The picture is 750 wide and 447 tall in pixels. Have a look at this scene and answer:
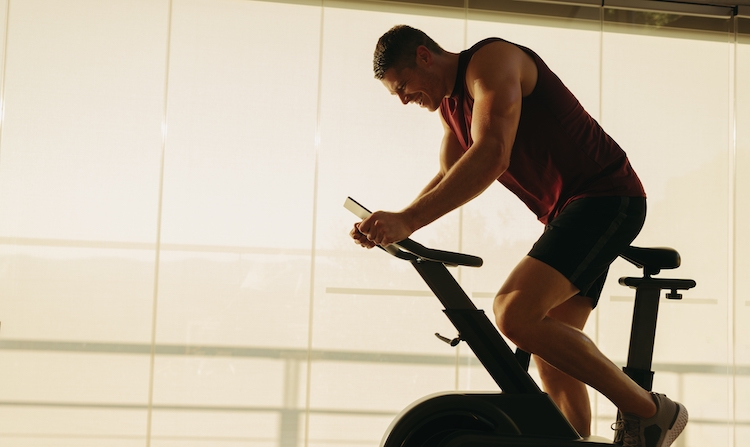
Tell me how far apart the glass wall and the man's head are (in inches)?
47.7

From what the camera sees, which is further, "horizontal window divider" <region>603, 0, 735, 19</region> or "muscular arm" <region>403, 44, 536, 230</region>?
"horizontal window divider" <region>603, 0, 735, 19</region>

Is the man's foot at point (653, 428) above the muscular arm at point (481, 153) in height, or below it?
below

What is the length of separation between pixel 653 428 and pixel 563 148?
0.64 meters

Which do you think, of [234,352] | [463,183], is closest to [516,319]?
[463,183]

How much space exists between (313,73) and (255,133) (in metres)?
0.37

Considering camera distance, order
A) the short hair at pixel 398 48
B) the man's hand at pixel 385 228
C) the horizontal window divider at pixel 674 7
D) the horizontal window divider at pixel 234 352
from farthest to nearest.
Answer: the horizontal window divider at pixel 674 7 < the horizontal window divider at pixel 234 352 < the short hair at pixel 398 48 < the man's hand at pixel 385 228

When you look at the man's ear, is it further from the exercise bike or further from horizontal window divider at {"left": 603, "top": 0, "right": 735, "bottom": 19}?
horizontal window divider at {"left": 603, "top": 0, "right": 735, "bottom": 19}

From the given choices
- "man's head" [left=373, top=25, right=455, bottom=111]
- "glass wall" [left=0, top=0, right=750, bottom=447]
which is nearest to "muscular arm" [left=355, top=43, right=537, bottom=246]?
"man's head" [left=373, top=25, right=455, bottom=111]

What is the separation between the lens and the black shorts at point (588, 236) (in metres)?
1.34

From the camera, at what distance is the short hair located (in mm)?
1480

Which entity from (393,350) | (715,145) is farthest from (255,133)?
(715,145)

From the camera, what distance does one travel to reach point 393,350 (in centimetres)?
270

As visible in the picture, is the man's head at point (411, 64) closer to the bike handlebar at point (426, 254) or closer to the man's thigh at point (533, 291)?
the bike handlebar at point (426, 254)

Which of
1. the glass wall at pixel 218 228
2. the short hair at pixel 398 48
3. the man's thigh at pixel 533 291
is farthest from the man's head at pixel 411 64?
the glass wall at pixel 218 228
